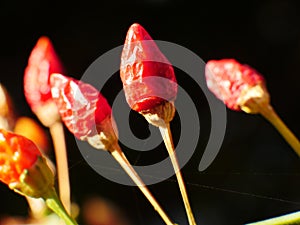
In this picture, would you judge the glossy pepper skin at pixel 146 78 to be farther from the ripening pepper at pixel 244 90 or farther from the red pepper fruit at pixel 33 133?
the red pepper fruit at pixel 33 133

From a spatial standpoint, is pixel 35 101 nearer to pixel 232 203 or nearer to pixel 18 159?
pixel 18 159

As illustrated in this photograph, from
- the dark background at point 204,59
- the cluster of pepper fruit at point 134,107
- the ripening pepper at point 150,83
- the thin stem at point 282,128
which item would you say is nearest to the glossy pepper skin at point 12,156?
the cluster of pepper fruit at point 134,107

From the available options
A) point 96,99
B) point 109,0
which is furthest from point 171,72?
point 109,0

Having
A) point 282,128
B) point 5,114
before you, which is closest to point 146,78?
point 282,128

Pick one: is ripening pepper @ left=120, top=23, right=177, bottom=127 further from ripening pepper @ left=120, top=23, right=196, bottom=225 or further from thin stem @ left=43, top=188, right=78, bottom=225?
thin stem @ left=43, top=188, right=78, bottom=225

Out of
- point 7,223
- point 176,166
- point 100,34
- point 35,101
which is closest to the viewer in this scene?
point 176,166

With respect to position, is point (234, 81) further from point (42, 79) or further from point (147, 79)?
point (42, 79)
